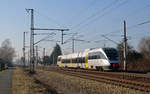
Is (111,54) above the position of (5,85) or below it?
above

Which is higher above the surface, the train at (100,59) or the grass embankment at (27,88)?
the train at (100,59)

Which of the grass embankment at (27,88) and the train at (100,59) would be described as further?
the train at (100,59)

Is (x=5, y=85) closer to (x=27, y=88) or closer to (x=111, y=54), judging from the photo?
(x=27, y=88)

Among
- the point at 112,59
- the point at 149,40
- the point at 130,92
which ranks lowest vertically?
the point at 130,92

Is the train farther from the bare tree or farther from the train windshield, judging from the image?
the bare tree

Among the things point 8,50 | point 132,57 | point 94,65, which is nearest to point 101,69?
point 94,65

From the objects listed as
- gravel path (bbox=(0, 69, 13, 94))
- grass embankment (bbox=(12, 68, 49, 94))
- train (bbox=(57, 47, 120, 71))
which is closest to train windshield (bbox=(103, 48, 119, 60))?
train (bbox=(57, 47, 120, 71))

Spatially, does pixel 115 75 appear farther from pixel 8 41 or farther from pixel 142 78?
pixel 8 41

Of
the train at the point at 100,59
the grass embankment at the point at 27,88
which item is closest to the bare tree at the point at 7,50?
the train at the point at 100,59

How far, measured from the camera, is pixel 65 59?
5556 cm

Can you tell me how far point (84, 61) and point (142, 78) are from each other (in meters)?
20.3

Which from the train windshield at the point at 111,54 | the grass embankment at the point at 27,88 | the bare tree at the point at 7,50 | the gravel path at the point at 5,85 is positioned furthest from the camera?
the bare tree at the point at 7,50

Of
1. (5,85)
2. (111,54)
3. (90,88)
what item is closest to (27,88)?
(5,85)

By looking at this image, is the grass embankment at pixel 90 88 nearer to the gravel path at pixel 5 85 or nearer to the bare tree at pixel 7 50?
the gravel path at pixel 5 85
